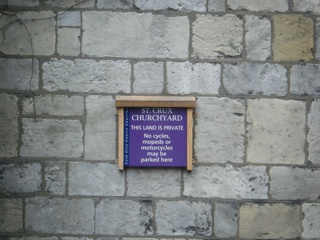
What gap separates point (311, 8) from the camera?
4.49 meters

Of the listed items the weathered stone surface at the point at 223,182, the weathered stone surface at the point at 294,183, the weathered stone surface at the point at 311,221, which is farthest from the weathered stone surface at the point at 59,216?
the weathered stone surface at the point at 311,221

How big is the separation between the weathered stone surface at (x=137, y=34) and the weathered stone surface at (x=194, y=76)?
4.3 inches

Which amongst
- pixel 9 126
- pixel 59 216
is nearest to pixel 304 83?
pixel 59 216

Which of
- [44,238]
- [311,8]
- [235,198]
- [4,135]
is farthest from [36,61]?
[311,8]

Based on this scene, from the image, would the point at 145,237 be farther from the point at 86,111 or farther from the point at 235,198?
the point at 86,111

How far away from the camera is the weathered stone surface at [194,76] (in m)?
4.48

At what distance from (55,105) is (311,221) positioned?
2.37 m

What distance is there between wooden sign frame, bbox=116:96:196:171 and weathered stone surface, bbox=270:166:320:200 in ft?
2.41

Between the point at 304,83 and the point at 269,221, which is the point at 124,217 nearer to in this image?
the point at 269,221

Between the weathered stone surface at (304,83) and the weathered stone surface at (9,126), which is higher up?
the weathered stone surface at (304,83)

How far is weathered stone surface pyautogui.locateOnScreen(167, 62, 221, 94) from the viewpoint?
4480 mm

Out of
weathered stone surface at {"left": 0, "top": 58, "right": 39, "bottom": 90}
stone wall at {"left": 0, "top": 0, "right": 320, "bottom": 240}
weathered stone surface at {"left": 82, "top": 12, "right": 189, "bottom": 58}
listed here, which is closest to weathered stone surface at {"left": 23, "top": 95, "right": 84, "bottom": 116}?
stone wall at {"left": 0, "top": 0, "right": 320, "bottom": 240}

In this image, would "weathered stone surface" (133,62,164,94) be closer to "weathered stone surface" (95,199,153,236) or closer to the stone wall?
the stone wall

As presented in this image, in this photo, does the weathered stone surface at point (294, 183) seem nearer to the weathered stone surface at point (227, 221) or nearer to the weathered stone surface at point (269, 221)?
the weathered stone surface at point (269, 221)
